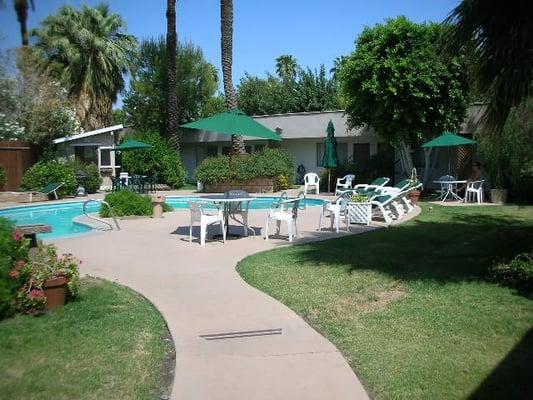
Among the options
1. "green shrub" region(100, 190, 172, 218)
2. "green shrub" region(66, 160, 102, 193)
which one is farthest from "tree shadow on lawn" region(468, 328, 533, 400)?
"green shrub" region(66, 160, 102, 193)

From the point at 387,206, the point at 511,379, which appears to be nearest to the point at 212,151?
the point at 387,206

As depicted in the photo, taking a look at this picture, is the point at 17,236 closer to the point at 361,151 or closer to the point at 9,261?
the point at 9,261

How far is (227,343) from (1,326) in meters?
2.16

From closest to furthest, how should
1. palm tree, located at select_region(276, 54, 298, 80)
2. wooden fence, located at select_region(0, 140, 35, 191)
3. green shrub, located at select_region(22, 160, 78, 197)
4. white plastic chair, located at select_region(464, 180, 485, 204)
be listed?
white plastic chair, located at select_region(464, 180, 485, 204)
green shrub, located at select_region(22, 160, 78, 197)
wooden fence, located at select_region(0, 140, 35, 191)
palm tree, located at select_region(276, 54, 298, 80)

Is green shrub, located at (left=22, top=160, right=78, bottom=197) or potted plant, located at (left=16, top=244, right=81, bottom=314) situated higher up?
green shrub, located at (left=22, top=160, right=78, bottom=197)

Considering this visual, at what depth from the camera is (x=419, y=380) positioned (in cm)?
Result: 383

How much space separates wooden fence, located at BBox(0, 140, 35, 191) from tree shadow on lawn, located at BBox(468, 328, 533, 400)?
22.1 meters

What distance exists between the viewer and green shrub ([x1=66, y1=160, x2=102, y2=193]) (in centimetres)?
2328

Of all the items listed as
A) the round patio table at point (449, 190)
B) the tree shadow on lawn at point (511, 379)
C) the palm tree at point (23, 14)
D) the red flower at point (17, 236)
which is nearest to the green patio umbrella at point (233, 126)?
the red flower at point (17, 236)

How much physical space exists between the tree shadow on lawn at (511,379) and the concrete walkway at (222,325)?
34.2 inches

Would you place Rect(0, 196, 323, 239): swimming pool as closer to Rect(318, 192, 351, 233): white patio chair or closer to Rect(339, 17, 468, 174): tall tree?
Rect(318, 192, 351, 233): white patio chair

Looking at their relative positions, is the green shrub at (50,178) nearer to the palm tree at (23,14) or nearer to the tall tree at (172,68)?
the tall tree at (172,68)

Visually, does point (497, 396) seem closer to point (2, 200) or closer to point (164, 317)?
point (164, 317)

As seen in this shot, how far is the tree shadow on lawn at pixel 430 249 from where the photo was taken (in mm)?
7195
